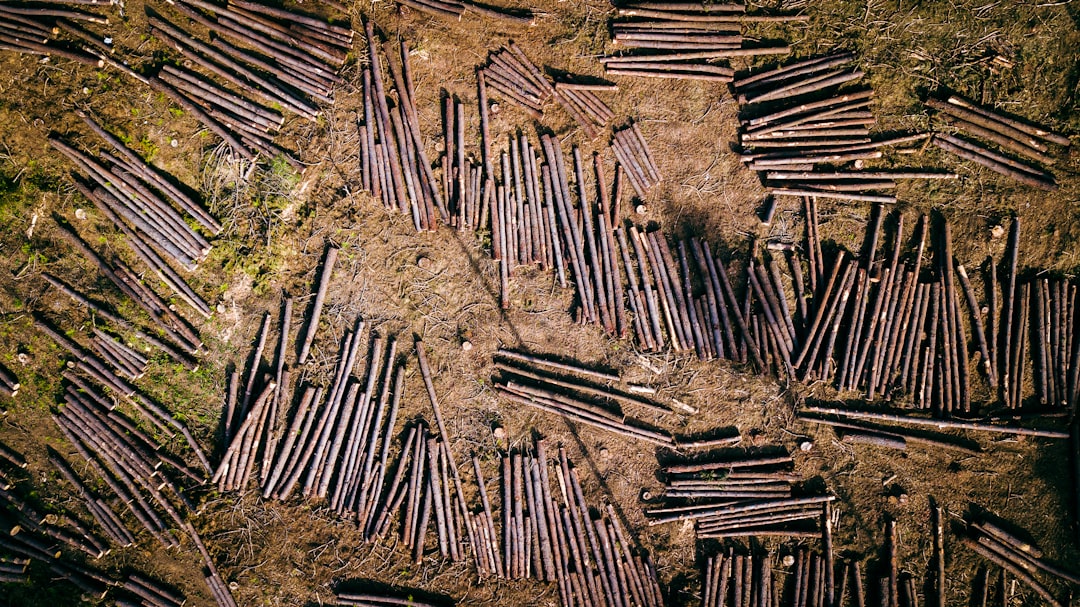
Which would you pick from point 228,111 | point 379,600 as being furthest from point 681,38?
point 379,600

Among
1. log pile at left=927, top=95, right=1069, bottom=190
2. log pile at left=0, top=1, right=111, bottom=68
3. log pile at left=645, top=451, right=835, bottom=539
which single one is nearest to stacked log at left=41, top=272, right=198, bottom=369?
log pile at left=0, top=1, right=111, bottom=68

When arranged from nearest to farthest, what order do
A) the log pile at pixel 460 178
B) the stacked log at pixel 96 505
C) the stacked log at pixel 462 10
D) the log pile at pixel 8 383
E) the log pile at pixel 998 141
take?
1. the log pile at pixel 998 141
2. the stacked log at pixel 462 10
3. the log pile at pixel 460 178
4. the log pile at pixel 8 383
5. the stacked log at pixel 96 505

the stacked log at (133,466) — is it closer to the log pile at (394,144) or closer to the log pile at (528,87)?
the log pile at (394,144)

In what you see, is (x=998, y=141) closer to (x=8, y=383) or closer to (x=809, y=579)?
(x=809, y=579)

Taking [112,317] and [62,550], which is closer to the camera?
[112,317]

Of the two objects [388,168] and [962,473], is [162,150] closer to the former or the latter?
[388,168]

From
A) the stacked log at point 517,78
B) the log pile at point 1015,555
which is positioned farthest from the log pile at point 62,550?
the log pile at point 1015,555
